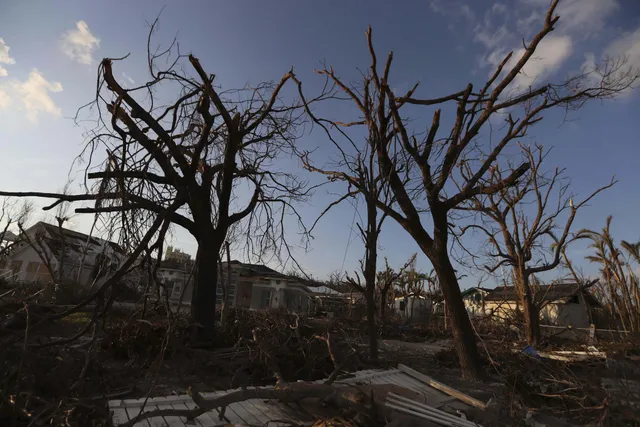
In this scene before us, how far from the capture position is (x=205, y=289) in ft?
29.3

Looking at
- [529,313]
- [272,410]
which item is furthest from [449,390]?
[529,313]

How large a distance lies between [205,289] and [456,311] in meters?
5.84

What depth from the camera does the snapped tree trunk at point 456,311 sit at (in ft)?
25.6

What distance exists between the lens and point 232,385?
20.3ft

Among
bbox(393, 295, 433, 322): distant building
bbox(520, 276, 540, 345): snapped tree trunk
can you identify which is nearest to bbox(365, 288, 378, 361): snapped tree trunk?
bbox(520, 276, 540, 345): snapped tree trunk

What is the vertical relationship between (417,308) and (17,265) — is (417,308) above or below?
below

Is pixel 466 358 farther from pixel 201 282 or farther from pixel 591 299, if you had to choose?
pixel 591 299

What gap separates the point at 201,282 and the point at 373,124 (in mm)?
5546

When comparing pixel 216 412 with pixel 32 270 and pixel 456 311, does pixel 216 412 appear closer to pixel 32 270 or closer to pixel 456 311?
pixel 456 311

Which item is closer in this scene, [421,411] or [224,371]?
[421,411]

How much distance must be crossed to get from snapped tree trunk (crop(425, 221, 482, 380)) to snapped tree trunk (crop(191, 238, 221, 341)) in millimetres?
5303

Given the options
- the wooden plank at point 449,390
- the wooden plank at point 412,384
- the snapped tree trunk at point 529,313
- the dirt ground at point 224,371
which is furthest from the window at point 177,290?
the wooden plank at point 412,384

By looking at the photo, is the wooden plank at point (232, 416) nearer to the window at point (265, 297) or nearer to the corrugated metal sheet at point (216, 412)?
the corrugated metal sheet at point (216, 412)

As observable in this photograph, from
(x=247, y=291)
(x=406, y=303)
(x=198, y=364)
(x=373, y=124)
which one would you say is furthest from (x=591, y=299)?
(x=198, y=364)
